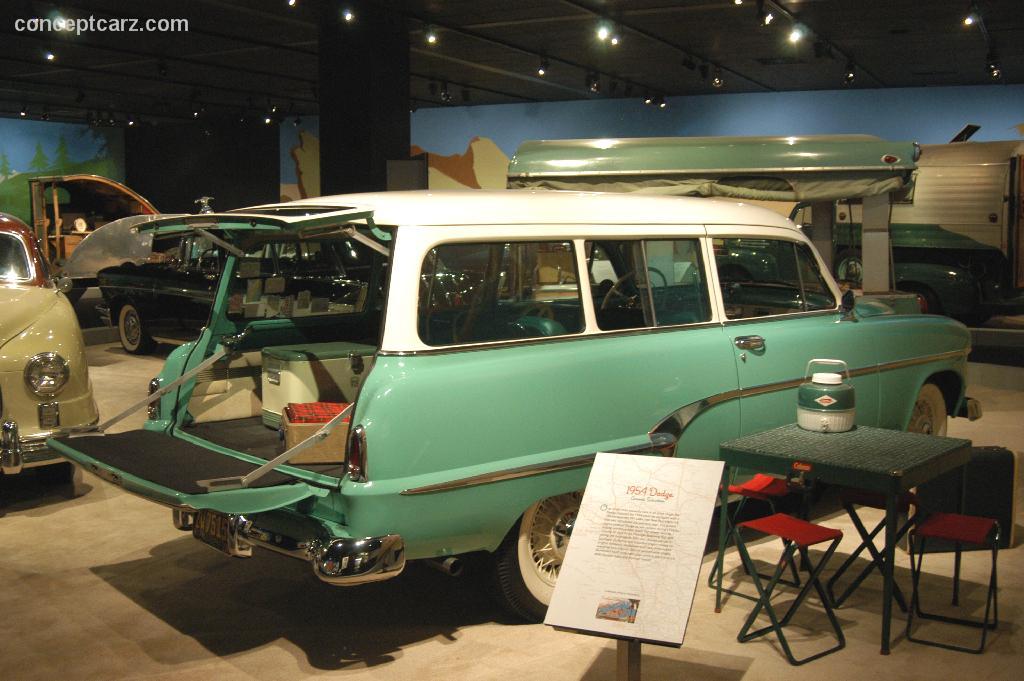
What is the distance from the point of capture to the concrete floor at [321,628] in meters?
4.10

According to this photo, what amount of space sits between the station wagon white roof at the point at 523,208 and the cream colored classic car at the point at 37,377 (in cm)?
222

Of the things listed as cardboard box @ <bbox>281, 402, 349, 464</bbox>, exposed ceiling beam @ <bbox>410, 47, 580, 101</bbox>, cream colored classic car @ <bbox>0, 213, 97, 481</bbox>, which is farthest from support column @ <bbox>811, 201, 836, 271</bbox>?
cardboard box @ <bbox>281, 402, 349, 464</bbox>

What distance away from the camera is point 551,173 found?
9867 millimetres

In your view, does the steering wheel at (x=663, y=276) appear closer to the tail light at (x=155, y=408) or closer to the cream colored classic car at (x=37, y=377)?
the tail light at (x=155, y=408)

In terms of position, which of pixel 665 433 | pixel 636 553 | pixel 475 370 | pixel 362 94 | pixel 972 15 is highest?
pixel 972 15

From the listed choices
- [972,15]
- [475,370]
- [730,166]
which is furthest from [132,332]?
[972,15]

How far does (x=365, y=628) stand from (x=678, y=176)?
20.1ft

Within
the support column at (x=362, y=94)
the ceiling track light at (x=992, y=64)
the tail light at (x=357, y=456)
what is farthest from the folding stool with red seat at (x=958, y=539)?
the ceiling track light at (x=992, y=64)

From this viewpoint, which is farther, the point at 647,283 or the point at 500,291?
the point at 647,283

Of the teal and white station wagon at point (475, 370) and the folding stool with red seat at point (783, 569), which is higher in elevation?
the teal and white station wagon at point (475, 370)

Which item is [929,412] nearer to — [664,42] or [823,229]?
[823,229]

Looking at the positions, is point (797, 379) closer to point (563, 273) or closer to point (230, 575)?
point (563, 273)

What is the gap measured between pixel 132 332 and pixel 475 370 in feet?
33.5

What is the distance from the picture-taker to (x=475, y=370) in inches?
162
